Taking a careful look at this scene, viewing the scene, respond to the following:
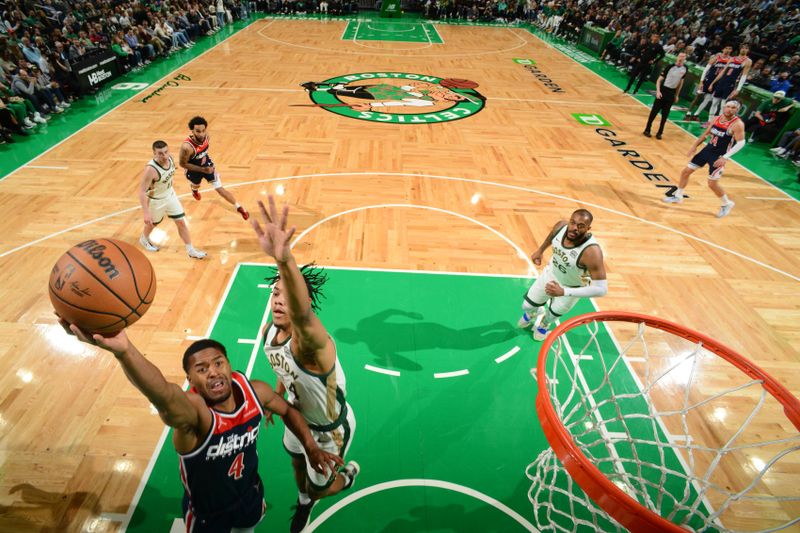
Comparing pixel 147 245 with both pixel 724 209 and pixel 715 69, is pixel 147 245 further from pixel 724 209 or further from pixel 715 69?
pixel 715 69

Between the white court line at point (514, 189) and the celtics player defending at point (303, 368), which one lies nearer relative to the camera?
the celtics player defending at point (303, 368)

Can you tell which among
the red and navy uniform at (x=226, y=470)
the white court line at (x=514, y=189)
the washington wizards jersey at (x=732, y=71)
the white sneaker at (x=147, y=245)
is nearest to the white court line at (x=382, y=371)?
the red and navy uniform at (x=226, y=470)

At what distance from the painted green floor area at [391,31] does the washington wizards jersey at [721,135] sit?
14.3 meters

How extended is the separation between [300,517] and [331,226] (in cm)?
421

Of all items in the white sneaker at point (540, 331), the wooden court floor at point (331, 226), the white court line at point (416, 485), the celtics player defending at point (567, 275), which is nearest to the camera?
the white court line at point (416, 485)

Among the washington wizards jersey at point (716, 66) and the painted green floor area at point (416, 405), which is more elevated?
the washington wizards jersey at point (716, 66)

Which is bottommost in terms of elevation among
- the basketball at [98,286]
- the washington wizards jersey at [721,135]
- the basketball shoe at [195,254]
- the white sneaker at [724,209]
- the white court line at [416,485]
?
the white court line at [416,485]

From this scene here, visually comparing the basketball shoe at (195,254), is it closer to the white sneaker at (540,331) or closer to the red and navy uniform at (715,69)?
the white sneaker at (540,331)

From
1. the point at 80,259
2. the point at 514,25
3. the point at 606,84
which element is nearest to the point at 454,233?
the point at 80,259

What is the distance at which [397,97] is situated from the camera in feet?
39.5

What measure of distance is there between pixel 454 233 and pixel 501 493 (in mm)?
3881

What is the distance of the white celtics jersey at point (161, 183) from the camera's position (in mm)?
5062

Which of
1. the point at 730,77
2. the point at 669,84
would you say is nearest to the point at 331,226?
the point at 669,84

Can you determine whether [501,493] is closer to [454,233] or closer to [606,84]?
[454,233]
